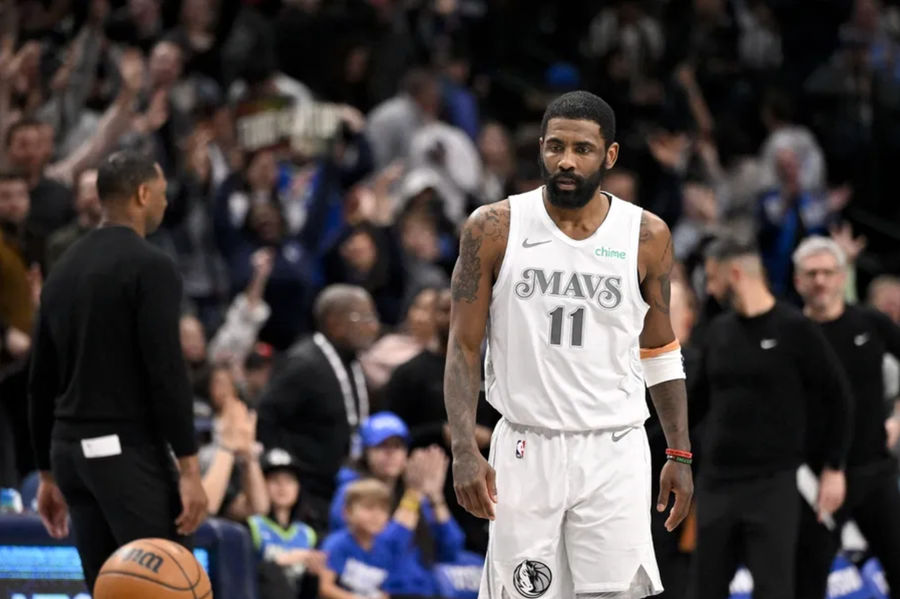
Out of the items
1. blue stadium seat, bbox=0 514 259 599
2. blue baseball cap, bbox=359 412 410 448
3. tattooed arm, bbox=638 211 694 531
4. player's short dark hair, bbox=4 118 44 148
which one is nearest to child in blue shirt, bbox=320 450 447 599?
blue baseball cap, bbox=359 412 410 448

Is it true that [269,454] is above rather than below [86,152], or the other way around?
below

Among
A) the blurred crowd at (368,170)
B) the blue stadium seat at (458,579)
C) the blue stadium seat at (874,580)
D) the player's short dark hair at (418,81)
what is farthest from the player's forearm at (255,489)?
the player's short dark hair at (418,81)

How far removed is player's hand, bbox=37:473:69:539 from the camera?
6.57m

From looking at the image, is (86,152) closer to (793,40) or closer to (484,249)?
(484,249)

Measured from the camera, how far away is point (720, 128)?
52.0 ft

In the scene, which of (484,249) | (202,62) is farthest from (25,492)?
(202,62)

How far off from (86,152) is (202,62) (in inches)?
105

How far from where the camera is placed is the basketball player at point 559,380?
5340 millimetres

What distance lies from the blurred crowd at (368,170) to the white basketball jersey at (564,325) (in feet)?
8.14

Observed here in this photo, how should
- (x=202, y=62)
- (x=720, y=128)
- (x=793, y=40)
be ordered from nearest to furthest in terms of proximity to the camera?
(x=202, y=62) → (x=720, y=128) → (x=793, y=40)

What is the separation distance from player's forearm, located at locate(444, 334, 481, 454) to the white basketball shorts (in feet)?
0.65

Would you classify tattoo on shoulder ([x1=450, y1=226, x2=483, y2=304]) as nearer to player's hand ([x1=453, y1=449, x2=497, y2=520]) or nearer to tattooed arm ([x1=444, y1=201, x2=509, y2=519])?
tattooed arm ([x1=444, y1=201, x2=509, y2=519])

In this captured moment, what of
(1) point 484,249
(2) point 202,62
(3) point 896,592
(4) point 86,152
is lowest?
(3) point 896,592

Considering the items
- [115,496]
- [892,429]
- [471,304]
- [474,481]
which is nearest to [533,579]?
[474,481]
